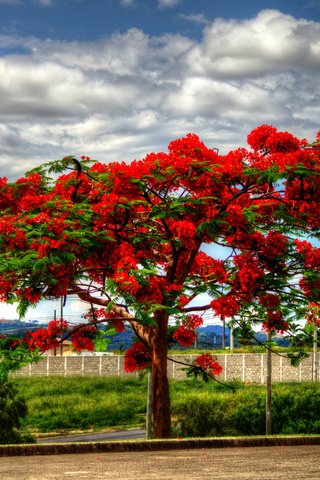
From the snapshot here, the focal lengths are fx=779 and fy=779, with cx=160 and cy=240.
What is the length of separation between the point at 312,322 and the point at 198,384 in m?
27.7

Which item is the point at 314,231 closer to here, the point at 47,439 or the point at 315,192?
the point at 315,192

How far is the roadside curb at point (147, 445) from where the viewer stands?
462 inches

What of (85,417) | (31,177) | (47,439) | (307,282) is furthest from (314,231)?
(85,417)

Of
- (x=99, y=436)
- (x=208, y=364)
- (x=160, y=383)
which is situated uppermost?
(x=208, y=364)

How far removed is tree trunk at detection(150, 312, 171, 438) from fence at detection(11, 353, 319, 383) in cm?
3212

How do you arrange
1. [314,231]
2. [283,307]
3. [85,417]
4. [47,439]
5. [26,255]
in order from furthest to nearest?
[85,417], [47,439], [283,307], [314,231], [26,255]

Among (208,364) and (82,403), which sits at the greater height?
(208,364)

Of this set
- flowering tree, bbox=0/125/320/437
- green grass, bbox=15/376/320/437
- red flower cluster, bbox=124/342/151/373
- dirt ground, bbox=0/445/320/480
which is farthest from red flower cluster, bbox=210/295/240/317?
green grass, bbox=15/376/320/437

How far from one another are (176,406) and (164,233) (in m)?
10.8

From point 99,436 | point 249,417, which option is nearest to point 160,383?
point 249,417

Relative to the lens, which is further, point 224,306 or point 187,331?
point 187,331

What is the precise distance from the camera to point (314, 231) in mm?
15836

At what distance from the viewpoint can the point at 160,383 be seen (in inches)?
626

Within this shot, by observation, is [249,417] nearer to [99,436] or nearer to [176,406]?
[176,406]
